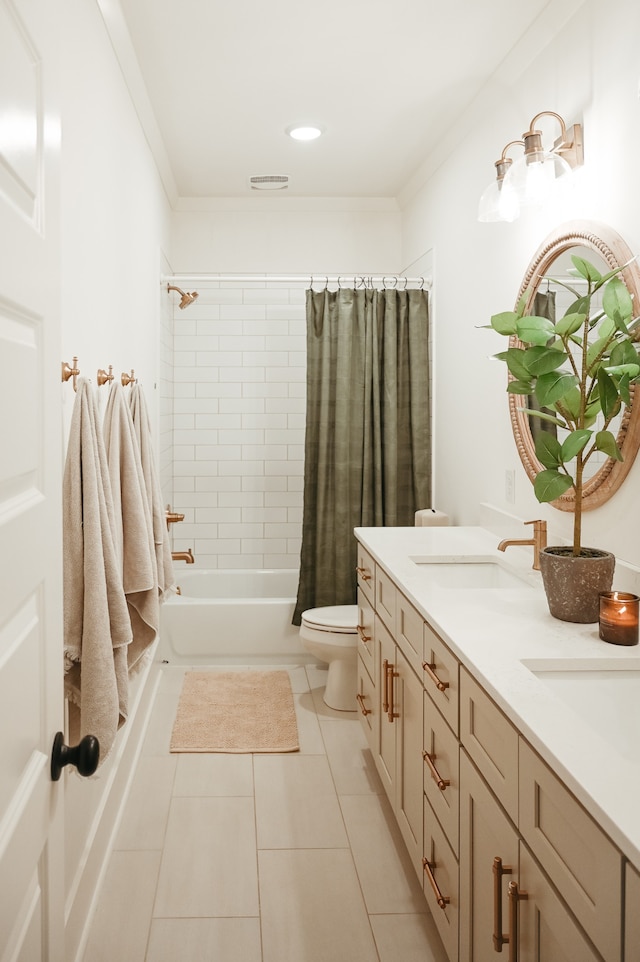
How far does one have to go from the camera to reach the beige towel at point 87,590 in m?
1.73

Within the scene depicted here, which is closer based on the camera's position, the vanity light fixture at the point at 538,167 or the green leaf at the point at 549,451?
the green leaf at the point at 549,451

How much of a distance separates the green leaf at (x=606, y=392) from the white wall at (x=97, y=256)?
1270 mm

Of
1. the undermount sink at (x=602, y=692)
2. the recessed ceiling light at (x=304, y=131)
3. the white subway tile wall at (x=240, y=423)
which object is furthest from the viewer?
the white subway tile wall at (x=240, y=423)

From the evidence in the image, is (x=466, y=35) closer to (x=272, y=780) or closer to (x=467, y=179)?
(x=467, y=179)

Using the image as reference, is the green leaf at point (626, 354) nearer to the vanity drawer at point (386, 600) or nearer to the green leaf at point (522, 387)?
the green leaf at point (522, 387)

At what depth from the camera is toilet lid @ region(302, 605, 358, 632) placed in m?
3.40

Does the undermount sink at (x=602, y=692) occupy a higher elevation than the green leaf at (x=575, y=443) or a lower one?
lower

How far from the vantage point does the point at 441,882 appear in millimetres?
1760

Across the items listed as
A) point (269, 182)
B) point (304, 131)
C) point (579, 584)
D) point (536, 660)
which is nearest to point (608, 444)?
point (579, 584)

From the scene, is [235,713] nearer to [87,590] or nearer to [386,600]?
[386,600]

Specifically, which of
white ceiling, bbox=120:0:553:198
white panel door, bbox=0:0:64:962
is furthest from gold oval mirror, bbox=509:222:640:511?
white panel door, bbox=0:0:64:962

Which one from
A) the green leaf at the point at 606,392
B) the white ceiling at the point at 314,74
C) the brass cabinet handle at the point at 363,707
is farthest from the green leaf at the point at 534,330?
the brass cabinet handle at the point at 363,707

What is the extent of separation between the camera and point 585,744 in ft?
3.62

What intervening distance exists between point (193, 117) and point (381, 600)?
2.22m
